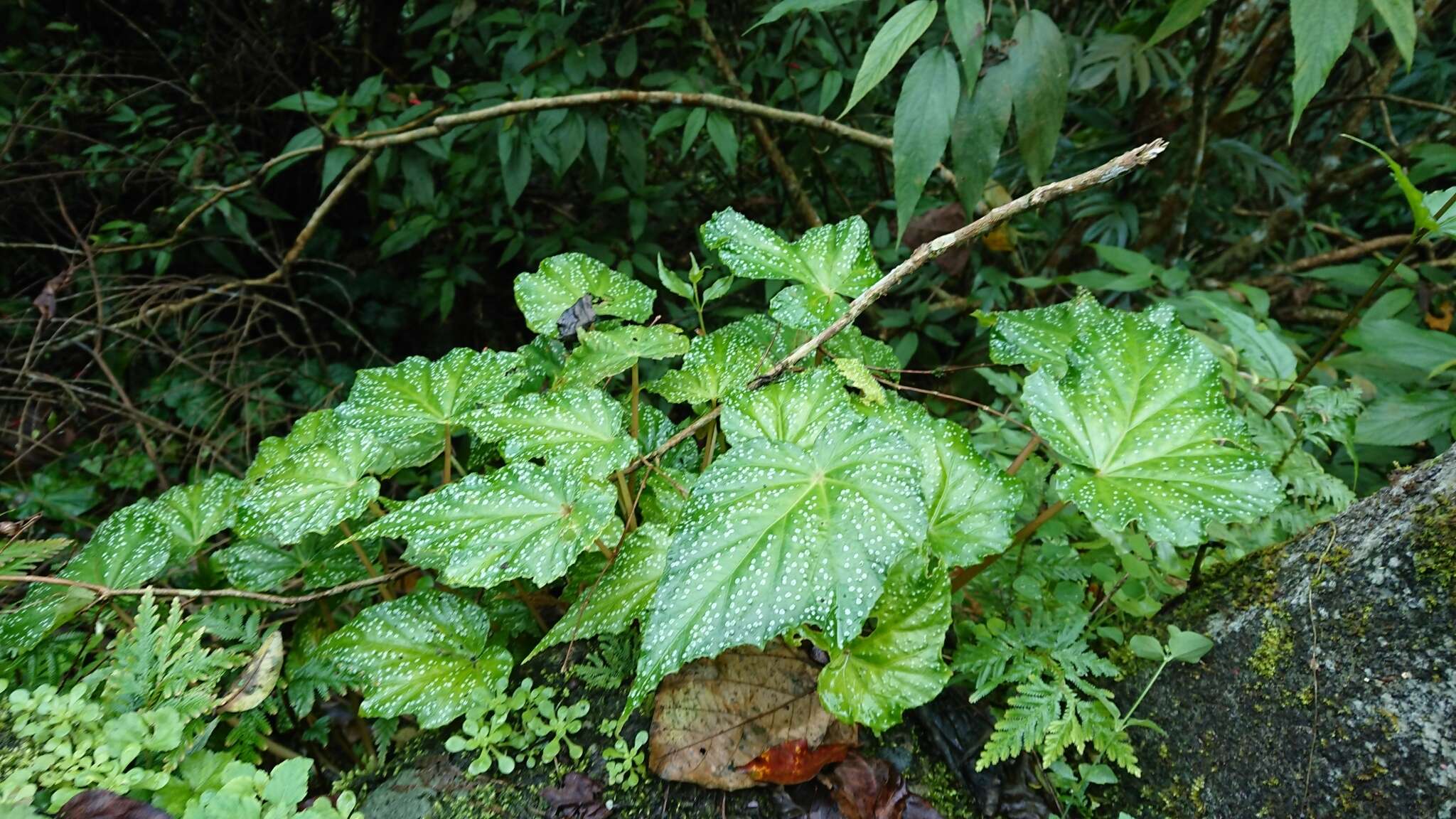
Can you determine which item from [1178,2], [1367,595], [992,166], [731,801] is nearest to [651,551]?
[731,801]

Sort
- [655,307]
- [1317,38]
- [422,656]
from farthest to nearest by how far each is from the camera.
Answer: [655,307]
[1317,38]
[422,656]

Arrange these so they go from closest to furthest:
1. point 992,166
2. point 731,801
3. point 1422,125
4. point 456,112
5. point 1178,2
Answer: point 731,801 → point 1178,2 → point 992,166 → point 456,112 → point 1422,125

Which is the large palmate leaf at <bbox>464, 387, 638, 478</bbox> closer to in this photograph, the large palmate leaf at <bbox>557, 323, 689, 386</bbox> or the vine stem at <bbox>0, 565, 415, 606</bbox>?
the large palmate leaf at <bbox>557, 323, 689, 386</bbox>

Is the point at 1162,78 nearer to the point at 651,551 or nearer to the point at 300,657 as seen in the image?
the point at 651,551

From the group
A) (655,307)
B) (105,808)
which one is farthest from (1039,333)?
(655,307)

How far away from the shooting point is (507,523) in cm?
106

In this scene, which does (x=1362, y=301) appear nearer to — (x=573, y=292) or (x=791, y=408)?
(x=791, y=408)

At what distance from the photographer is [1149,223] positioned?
290 centimetres

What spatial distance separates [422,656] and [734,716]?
0.52 m

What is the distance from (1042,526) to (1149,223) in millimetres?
2151

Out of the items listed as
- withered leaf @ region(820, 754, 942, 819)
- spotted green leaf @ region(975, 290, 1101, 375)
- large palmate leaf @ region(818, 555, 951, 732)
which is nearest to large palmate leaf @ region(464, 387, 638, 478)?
large palmate leaf @ region(818, 555, 951, 732)

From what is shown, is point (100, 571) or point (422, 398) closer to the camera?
point (100, 571)

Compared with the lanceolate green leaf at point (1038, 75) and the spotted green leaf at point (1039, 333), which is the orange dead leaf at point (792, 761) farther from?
the lanceolate green leaf at point (1038, 75)

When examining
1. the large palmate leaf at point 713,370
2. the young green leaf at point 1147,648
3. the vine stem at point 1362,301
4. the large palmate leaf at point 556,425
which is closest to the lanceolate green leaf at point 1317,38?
the vine stem at point 1362,301
